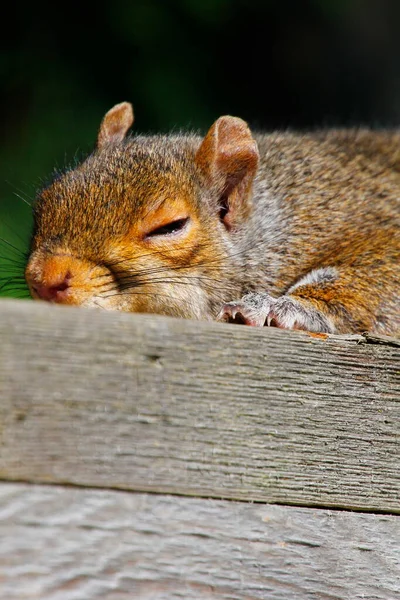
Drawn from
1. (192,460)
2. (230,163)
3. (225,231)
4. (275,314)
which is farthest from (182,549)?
(230,163)

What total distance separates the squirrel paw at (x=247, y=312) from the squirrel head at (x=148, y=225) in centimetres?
18

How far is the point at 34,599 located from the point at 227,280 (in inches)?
54.2

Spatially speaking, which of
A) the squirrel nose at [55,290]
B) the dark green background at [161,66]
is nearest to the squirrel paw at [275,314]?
the squirrel nose at [55,290]

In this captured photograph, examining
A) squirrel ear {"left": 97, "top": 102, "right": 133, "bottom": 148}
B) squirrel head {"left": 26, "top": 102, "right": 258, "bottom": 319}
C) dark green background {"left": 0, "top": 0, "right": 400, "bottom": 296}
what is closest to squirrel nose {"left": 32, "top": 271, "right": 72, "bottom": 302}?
squirrel head {"left": 26, "top": 102, "right": 258, "bottom": 319}

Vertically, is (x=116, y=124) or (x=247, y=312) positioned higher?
(x=116, y=124)

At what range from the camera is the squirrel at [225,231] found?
6.78 ft

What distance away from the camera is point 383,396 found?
5.15 feet

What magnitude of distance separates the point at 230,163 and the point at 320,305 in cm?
51

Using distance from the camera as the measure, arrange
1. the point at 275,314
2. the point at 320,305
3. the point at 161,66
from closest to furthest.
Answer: the point at 275,314
the point at 320,305
the point at 161,66

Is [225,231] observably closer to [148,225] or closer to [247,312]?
[148,225]

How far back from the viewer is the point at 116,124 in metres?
2.89

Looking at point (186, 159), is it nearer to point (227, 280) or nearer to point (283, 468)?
point (227, 280)

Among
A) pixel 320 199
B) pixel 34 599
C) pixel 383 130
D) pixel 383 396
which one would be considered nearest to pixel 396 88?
pixel 383 130

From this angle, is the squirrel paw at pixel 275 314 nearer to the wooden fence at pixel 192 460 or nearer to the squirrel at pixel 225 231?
the squirrel at pixel 225 231
